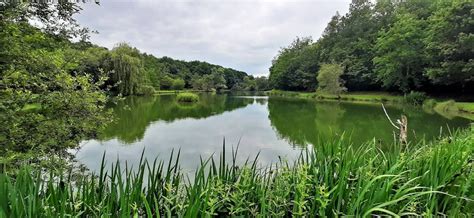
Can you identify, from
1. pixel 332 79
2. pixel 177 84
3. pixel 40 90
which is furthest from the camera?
pixel 177 84

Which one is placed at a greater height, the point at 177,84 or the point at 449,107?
the point at 177,84

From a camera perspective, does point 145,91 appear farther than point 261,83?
No

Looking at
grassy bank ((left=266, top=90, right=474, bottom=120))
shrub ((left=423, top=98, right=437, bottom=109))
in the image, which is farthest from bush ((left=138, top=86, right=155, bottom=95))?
shrub ((left=423, top=98, right=437, bottom=109))

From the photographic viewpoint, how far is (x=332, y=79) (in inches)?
1383

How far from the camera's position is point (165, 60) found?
260ft

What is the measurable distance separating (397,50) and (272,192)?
31.7m

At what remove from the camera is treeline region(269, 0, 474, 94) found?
21562 millimetres

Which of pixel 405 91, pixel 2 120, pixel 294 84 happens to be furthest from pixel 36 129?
pixel 294 84

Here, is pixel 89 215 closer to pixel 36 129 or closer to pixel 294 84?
pixel 36 129

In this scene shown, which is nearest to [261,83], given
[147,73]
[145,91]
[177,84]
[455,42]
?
[177,84]

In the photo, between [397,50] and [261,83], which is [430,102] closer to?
[397,50]

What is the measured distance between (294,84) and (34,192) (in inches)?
2097

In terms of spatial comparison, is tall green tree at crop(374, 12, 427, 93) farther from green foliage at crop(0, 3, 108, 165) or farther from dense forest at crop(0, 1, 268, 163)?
green foliage at crop(0, 3, 108, 165)

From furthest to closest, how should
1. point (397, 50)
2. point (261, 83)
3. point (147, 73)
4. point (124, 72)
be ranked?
point (261, 83) < point (147, 73) < point (124, 72) < point (397, 50)
